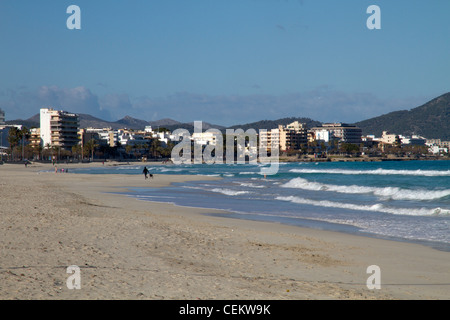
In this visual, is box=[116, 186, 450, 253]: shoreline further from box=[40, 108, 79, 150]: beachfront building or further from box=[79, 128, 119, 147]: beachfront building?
box=[79, 128, 119, 147]: beachfront building

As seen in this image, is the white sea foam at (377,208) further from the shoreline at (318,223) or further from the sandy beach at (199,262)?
the sandy beach at (199,262)

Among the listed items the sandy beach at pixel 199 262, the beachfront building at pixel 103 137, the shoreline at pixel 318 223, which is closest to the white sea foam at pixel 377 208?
the shoreline at pixel 318 223

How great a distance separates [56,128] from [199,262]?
148 meters

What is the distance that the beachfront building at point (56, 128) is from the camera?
5763 inches

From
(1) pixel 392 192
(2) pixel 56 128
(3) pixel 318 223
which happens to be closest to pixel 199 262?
(3) pixel 318 223

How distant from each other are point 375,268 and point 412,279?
2.79 ft

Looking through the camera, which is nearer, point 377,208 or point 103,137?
point 377,208

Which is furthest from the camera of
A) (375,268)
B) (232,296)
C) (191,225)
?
(191,225)

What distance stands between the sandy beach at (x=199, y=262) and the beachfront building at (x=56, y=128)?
139989 millimetres

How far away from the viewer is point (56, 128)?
146625 mm

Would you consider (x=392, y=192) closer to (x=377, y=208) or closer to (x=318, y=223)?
(x=377, y=208)
